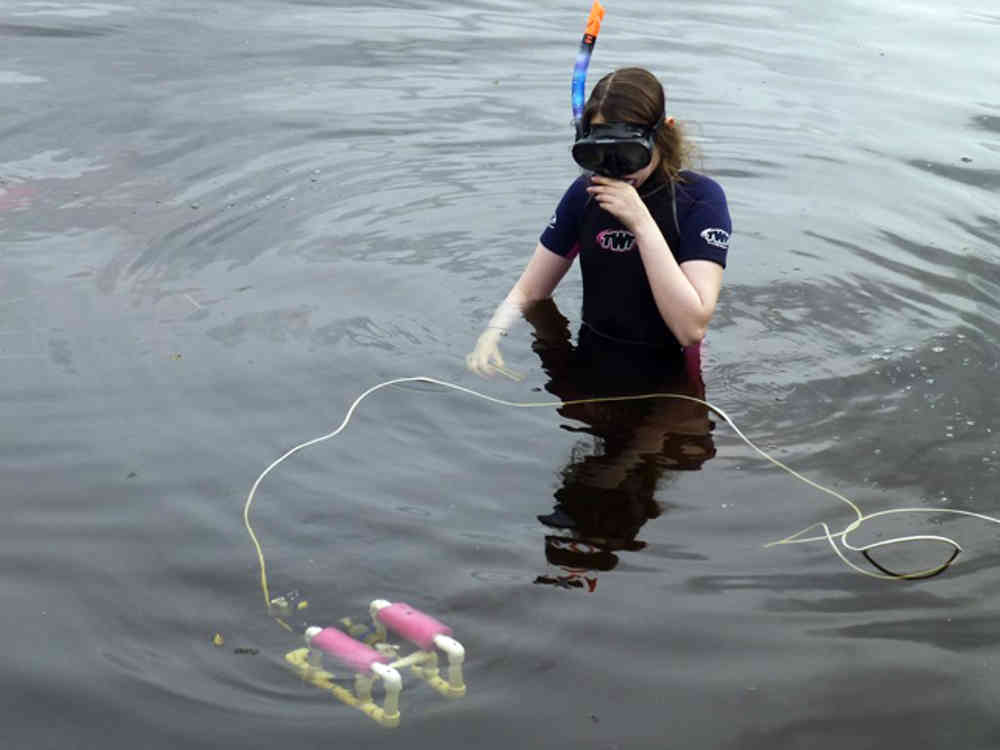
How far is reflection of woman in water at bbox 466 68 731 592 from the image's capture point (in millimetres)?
3547

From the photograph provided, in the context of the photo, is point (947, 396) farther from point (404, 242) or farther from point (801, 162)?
point (801, 162)

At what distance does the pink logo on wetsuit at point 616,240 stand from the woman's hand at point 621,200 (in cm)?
35

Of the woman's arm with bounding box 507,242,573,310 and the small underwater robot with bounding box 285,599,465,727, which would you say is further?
the woman's arm with bounding box 507,242,573,310

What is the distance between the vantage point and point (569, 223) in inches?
163

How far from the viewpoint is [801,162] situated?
7062mm

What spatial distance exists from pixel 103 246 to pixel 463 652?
10.9ft

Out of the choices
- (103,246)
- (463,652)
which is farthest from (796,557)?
(103,246)

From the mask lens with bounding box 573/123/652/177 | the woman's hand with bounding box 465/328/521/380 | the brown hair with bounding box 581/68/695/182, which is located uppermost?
the brown hair with bounding box 581/68/695/182

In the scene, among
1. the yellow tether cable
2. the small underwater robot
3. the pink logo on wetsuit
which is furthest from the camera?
the pink logo on wetsuit

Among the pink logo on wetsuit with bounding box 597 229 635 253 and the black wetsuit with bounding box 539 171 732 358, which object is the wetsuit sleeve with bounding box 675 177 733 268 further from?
the pink logo on wetsuit with bounding box 597 229 635 253

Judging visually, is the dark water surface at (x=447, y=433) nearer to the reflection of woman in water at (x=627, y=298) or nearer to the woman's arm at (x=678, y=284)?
the reflection of woman in water at (x=627, y=298)

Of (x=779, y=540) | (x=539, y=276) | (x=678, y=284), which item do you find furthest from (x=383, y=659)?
(x=539, y=276)

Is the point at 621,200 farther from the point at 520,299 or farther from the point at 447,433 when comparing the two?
the point at 447,433

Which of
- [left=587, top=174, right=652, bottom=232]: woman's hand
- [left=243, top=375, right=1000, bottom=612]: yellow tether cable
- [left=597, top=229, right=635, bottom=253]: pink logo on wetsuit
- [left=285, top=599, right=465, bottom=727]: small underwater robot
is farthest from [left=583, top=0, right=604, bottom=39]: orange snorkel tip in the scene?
[left=285, top=599, right=465, bottom=727]: small underwater robot
